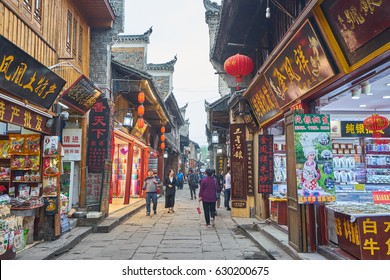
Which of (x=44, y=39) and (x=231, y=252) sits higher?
(x=44, y=39)

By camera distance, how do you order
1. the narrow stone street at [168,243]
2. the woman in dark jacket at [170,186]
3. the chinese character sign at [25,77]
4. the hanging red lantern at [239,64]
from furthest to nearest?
the woman in dark jacket at [170,186] → the hanging red lantern at [239,64] → the narrow stone street at [168,243] → the chinese character sign at [25,77]

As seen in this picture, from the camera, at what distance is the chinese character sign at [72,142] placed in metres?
9.91

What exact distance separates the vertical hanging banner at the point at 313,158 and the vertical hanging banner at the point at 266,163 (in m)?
3.90

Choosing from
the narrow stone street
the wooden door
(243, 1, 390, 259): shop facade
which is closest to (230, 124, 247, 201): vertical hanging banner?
the narrow stone street

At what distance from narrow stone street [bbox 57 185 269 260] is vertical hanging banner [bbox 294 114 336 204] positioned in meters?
1.75

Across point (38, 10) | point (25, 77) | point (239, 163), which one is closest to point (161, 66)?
point (239, 163)

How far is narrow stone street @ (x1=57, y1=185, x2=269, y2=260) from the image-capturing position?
6.71 meters

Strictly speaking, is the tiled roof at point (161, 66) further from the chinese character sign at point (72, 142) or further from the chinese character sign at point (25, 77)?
the chinese character sign at point (25, 77)

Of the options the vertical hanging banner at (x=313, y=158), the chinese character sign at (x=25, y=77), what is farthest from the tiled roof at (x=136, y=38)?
the vertical hanging banner at (x=313, y=158)

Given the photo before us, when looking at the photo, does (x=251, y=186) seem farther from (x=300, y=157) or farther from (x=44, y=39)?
(x=44, y=39)

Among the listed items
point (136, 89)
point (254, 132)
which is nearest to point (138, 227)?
point (254, 132)

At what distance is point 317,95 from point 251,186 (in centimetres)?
592

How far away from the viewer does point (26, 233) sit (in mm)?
6762

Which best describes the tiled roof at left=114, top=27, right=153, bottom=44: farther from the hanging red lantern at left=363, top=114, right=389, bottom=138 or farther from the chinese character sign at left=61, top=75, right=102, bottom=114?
the hanging red lantern at left=363, top=114, right=389, bottom=138
